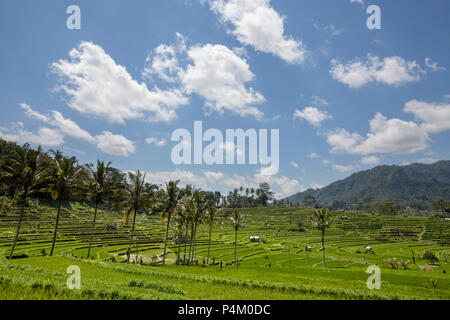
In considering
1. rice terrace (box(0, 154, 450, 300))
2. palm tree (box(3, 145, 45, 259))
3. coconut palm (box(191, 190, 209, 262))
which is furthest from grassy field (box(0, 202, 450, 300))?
palm tree (box(3, 145, 45, 259))

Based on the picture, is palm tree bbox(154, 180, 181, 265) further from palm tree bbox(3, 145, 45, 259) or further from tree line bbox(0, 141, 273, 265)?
palm tree bbox(3, 145, 45, 259)

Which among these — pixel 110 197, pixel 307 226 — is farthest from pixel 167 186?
pixel 307 226

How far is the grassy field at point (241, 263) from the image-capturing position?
1391cm

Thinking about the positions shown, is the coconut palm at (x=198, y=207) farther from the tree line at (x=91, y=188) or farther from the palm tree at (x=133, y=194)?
the palm tree at (x=133, y=194)

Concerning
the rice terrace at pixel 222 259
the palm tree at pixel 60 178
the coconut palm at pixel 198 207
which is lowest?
the rice terrace at pixel 222 259

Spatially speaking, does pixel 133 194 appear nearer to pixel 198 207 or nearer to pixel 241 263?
pixel 198 207

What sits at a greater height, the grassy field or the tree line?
the tree line

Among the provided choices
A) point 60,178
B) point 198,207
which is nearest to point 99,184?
point 60,178

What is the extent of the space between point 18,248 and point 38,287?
145 feet

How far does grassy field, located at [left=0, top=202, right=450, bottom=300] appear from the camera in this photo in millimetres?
13914

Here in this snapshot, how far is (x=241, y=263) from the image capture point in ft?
169

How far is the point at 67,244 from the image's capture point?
52156 millimetres

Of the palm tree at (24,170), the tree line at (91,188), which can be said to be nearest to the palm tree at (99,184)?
the tree line at (91,188)
